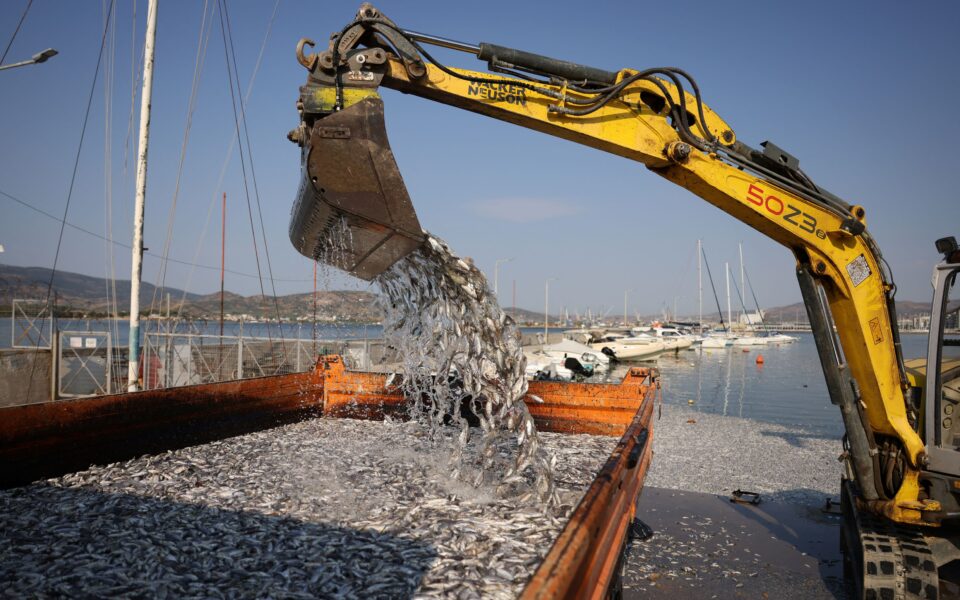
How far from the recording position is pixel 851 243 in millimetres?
5160

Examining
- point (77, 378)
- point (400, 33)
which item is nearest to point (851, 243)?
point (400, 33)

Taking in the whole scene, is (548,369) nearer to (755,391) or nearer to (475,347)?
(755,391)

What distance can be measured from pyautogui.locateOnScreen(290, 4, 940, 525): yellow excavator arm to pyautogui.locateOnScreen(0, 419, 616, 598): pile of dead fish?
206 cm

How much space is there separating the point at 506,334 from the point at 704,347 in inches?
2600

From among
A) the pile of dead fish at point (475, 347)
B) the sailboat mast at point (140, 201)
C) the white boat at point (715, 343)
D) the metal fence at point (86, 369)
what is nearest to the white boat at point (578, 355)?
the metal fence at point (86, 369)

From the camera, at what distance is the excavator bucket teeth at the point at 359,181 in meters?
4.10

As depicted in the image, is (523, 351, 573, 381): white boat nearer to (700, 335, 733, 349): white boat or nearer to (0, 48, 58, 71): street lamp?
(0, 48, 58, 71): street lamp

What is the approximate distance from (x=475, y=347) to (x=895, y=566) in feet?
12.3

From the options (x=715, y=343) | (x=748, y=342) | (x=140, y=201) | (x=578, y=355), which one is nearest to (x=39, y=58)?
(x=140, y=201)

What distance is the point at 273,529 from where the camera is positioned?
4.43 metres

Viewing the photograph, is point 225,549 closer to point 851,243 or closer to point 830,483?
point 851,243

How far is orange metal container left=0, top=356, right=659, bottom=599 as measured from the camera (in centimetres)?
270

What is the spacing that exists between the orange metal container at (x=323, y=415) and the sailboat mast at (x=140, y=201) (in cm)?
372

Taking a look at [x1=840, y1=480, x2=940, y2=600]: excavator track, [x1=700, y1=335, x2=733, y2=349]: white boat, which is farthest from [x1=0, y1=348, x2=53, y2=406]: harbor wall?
[x1=700, y1=335, x2=733, y2=349]: white boat
